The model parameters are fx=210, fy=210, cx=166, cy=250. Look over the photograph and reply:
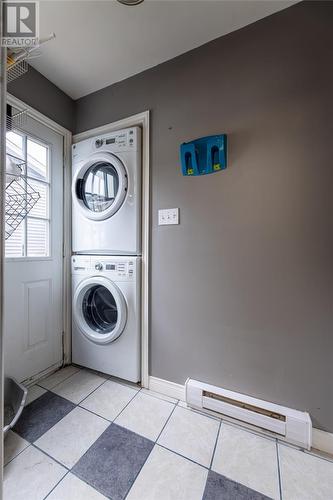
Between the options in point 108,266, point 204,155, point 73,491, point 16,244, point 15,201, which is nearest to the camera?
point 73,491

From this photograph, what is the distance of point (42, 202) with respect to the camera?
5.30ft

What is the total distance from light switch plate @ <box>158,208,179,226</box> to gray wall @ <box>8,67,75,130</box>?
1180mm

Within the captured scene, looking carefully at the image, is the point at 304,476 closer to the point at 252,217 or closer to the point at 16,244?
the point at 252,217

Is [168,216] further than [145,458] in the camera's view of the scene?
Yes

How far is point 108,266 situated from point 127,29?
1476mm

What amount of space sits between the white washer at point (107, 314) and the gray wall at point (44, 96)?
115 centimetres

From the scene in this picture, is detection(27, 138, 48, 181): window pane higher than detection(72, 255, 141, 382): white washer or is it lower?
higher

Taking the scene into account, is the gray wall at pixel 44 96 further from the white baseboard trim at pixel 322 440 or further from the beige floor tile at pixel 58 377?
the white baseboard trim at pixel 322 440

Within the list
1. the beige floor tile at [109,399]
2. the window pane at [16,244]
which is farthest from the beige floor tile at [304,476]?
the window pane at [16,244]

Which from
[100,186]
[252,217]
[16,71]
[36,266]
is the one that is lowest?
[36,266]

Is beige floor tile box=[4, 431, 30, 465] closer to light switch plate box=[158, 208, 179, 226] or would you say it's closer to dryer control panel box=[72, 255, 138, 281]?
dryer control panel box=[72, 255, 138, 281]

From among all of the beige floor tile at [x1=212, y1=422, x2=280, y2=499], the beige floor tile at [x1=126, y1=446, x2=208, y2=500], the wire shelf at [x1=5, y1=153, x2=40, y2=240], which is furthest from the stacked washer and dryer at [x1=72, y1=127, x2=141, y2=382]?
the beige floor tile at [x1=212, y1=422, x2=280, y2=499]

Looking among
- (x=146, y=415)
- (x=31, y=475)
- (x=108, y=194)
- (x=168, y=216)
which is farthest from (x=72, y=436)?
(x=108, y=194)

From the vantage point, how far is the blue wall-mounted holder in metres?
1.26
